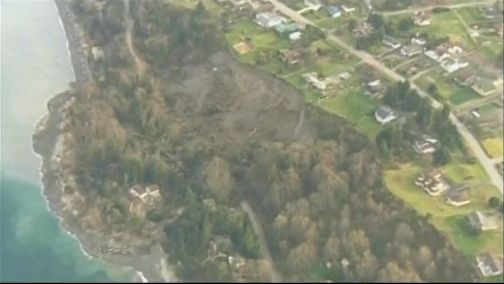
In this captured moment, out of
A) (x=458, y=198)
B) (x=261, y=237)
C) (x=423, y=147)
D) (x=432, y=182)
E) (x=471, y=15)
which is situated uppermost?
(x=432, y=182)

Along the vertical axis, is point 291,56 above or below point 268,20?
above

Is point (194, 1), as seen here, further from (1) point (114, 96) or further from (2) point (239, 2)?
(1) point (114, 96)

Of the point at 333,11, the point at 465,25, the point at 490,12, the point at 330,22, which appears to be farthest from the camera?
the point at 333,11

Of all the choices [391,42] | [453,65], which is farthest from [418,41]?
[453,65]

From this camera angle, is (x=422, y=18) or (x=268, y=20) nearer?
(x=422, y=18)

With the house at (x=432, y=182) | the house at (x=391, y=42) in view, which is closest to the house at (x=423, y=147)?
the house at (x=432, y=182)

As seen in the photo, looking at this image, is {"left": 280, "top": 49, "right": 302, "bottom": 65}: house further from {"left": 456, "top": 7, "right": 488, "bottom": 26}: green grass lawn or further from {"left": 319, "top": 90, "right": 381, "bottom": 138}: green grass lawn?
{"left": 456, "top": 7, "right": 488, "bottom": 26}: green grass lawn

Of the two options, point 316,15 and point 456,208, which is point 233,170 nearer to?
point 456,208
